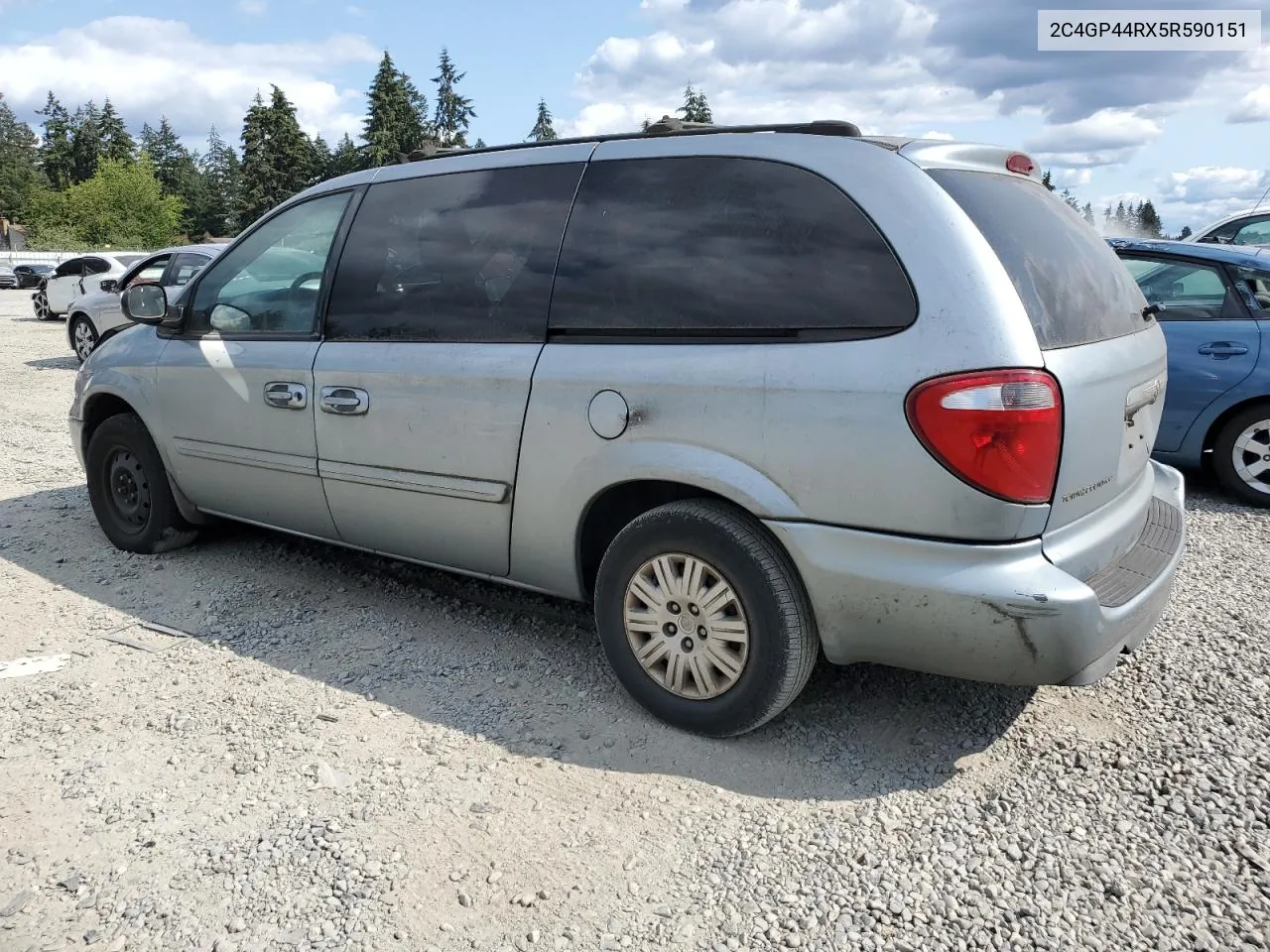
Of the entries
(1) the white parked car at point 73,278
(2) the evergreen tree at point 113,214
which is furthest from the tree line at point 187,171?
(1) the white parked car at point 73,278

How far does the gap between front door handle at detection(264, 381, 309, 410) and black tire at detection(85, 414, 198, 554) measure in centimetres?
110

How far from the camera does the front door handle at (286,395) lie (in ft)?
13.1

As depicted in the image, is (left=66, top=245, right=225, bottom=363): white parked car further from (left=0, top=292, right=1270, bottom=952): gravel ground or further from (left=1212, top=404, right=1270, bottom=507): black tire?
(left=1212, top=404, right=1270, bottom=507): black tire

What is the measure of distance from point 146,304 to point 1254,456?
635 cm

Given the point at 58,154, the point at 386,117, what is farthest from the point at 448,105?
the point at 58,154

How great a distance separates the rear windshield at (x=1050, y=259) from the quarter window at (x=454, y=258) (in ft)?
4.50

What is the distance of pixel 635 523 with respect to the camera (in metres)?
3.12

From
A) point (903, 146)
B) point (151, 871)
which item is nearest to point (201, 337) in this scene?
point (151, 871)

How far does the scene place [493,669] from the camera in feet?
12.1

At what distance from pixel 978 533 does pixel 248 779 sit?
2289mm

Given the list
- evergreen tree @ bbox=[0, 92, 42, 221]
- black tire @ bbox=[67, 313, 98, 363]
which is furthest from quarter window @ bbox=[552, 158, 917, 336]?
evergreen tree @ bbox=[0, 92, 42, 221]

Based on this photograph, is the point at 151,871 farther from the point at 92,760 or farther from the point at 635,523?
the point at 635,523

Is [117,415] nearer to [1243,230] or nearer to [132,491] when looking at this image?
[132,491]

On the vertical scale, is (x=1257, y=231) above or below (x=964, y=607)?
above
